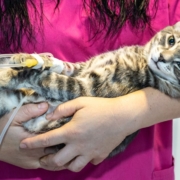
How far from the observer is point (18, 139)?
87cm

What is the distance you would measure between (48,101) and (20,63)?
0.41 ft

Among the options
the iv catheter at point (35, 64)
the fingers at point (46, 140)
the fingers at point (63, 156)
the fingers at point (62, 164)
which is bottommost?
the fingers at point (62, 164)

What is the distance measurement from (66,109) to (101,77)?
0.46 feet

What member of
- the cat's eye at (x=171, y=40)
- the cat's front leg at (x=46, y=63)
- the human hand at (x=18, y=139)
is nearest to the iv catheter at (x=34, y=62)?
the cat's front leg at (x=46, y=63)

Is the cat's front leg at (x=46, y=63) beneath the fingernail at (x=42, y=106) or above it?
above

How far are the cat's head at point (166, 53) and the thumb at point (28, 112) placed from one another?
13.0 inches

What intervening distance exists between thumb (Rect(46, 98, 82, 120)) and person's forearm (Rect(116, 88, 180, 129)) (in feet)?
0.34

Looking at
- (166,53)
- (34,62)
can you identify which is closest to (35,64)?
(34,62)

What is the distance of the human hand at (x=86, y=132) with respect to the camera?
81 centimetres

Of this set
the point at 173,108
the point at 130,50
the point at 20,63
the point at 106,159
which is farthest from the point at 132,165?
the point at 20,63

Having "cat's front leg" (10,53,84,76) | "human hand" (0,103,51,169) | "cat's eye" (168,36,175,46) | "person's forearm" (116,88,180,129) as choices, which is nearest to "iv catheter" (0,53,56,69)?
"cat's front leg" (10,53,84,76)

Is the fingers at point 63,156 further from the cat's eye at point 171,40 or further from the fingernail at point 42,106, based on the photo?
the cat's eye at point 171,40

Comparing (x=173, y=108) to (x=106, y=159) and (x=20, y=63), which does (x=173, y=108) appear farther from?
(x=20, y=63)

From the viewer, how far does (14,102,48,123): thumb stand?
0.86 m
